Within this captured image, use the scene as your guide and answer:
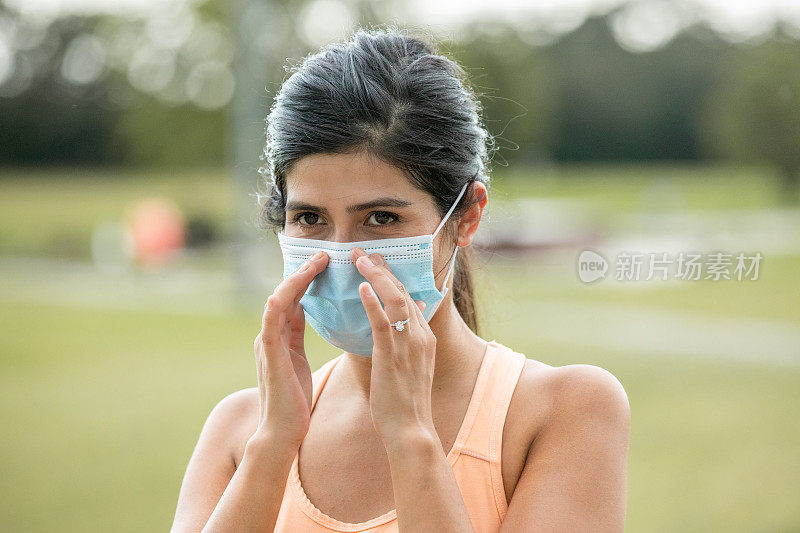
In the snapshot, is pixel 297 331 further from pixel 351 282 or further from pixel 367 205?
pixel 367 205

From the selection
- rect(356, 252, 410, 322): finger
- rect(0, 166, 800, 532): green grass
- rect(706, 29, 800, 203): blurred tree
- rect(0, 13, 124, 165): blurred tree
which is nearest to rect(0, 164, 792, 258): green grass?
rect(0, 13, 124, 165): blurred tree

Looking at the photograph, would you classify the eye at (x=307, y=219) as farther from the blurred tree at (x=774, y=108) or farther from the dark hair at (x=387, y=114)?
the blurred tree at (x=774, y=108)

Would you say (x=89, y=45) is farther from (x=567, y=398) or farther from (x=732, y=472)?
(x=567, y=398)

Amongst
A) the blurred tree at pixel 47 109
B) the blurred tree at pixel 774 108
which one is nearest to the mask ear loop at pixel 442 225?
the blurred tree at pixel 774 108

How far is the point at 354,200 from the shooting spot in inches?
74.5

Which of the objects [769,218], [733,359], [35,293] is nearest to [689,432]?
[733,359]

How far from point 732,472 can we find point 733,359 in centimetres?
354

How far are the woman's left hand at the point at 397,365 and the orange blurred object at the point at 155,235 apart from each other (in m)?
22.3

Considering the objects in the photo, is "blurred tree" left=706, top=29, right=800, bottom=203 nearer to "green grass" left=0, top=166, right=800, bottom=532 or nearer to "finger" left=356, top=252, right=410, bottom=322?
Answer: "green grass" left=0, top=166, right=800, bottom=532

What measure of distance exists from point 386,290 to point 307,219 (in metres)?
0.33

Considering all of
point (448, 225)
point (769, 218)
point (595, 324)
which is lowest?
point (595, 324)

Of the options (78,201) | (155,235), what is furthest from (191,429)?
(78,201)

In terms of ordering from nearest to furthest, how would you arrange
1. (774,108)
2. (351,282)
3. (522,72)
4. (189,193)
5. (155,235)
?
1. (351,282)
2. (774,108)
3. (155,235)
4. (522,72)
5. (189,193)

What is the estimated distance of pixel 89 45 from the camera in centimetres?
3441
